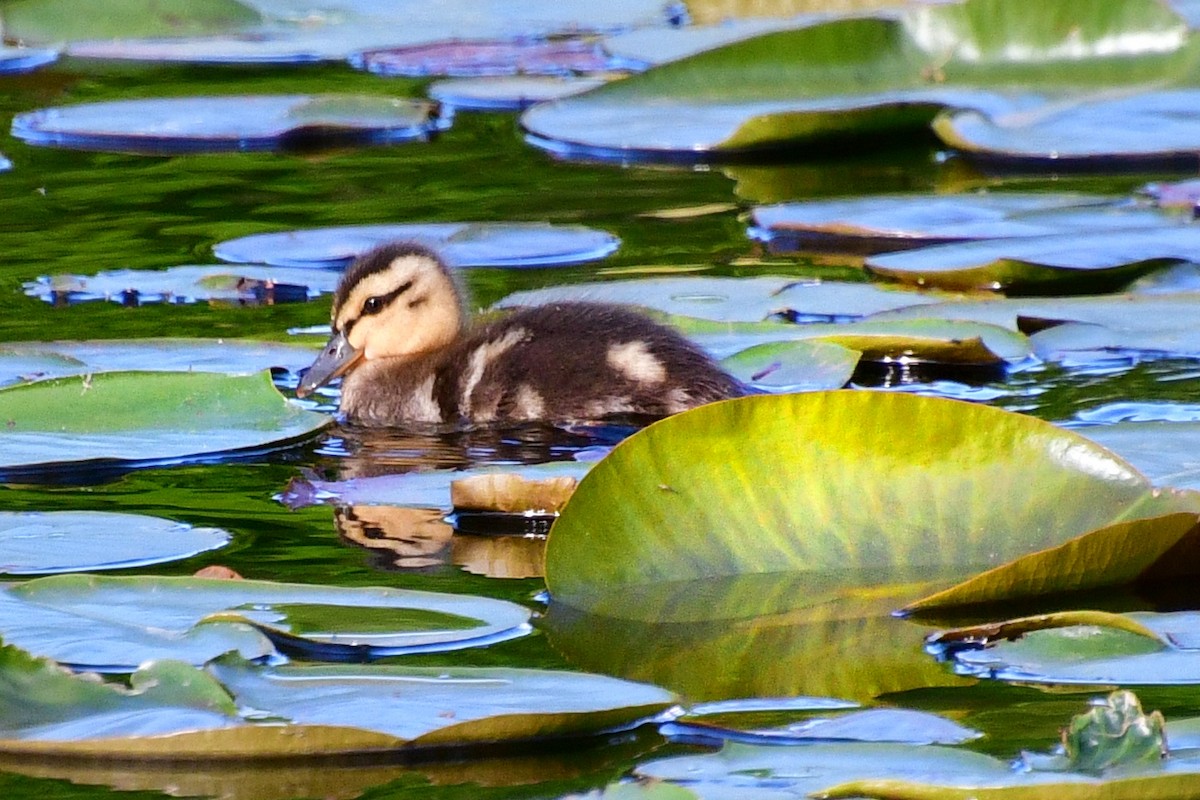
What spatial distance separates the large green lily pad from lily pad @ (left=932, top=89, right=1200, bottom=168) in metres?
0.13

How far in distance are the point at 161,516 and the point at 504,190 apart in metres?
3.04

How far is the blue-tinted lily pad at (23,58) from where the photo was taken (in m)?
8.55

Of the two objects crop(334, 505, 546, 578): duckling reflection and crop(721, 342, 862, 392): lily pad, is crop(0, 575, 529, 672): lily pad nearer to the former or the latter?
crop(334, 505, 546, 578): duckling reflection

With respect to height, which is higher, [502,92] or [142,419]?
[502,92]

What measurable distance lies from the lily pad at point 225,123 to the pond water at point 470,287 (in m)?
0.08

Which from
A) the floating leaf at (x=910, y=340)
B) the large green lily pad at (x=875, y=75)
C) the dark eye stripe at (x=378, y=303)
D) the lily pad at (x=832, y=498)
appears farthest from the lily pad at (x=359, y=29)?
the lily pad at (x=832, y=498)

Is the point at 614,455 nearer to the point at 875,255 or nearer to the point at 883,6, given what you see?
the point at 875,255

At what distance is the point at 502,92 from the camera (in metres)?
7.80

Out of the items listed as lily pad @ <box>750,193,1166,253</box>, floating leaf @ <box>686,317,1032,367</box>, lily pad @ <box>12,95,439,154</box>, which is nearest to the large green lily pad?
lily pad @ <box>12,95,439,154</box>

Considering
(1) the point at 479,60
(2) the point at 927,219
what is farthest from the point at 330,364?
(1) the point at 479,60

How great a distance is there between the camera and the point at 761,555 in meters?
2.95

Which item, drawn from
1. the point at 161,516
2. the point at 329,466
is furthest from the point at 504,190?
the point at 161,516

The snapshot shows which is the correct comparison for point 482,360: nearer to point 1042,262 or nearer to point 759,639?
point 1042,262

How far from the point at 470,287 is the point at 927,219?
1165 mm
